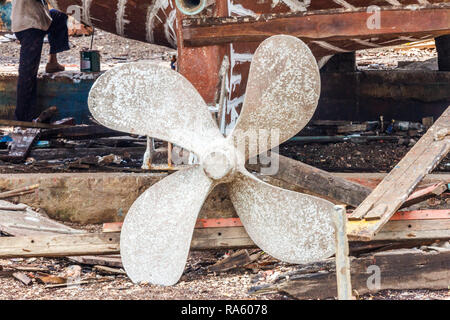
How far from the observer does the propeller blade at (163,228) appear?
4.16 m

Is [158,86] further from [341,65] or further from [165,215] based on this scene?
[341,65]

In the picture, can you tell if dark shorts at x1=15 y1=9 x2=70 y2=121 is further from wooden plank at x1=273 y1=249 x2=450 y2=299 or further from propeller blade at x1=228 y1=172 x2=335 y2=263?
wooden plank at x1=273 y1=249 x2=450 y2=299

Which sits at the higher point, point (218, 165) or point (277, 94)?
point (277, 94)

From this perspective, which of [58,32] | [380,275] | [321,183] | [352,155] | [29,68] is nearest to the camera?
[380,275]

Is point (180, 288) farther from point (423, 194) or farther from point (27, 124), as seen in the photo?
point (27, 124)

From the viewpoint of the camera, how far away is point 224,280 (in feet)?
14.0

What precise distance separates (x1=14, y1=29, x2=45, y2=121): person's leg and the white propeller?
3.68 metres

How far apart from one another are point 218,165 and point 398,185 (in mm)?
1057

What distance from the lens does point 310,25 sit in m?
4.95

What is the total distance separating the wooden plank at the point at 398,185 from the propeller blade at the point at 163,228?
0.98m

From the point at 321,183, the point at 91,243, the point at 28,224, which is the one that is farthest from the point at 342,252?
the point at 28,224

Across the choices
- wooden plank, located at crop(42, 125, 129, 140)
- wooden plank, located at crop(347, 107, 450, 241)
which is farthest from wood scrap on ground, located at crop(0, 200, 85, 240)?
wooden plank, located at crop(42, 125, 129, 140)

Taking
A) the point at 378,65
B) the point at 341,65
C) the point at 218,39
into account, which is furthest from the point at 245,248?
the point at 378,65
